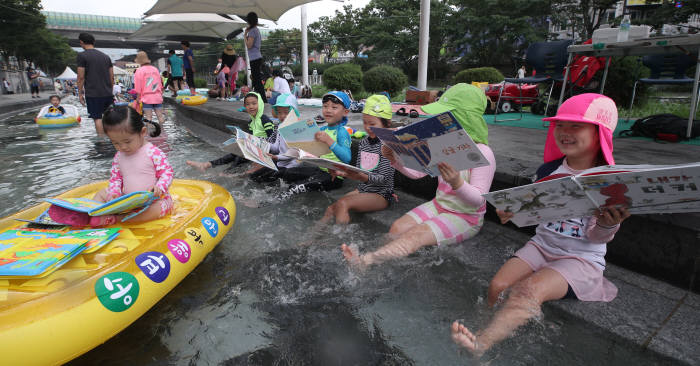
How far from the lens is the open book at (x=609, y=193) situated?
138 cm

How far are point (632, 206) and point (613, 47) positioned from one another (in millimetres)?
4172

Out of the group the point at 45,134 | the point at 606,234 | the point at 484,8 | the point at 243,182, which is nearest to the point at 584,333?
the point at 606,234

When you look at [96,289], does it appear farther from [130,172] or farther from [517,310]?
[517,310]

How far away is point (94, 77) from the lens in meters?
6.61

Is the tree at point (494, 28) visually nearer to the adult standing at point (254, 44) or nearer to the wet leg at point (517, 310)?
the adult standing at point (254, 44)

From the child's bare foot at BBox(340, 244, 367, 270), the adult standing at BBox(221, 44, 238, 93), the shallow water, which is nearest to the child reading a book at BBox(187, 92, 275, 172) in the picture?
the shallow water

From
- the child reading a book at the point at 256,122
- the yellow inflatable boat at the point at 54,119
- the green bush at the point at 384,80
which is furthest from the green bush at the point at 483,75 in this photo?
the yellow inflatable boat at the point at 54,119

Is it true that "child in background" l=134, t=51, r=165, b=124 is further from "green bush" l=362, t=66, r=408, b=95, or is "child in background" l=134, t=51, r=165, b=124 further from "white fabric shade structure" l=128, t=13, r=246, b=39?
"green bush" l=362, t=66, r=408, b=95

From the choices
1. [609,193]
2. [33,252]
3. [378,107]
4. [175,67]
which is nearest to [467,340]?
[609,193]

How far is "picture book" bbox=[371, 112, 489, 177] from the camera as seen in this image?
1.86m

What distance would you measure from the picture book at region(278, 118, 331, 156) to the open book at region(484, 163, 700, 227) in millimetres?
2005

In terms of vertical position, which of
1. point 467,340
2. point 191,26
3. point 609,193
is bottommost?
point 467,340

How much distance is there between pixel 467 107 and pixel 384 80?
1054 centimetres

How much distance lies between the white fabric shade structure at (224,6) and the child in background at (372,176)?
7450 mm
